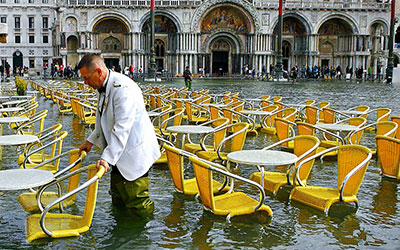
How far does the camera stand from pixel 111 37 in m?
46.0

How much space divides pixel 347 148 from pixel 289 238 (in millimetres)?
1346

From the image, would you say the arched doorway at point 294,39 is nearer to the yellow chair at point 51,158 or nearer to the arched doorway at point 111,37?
the arched doorway at point 111,37

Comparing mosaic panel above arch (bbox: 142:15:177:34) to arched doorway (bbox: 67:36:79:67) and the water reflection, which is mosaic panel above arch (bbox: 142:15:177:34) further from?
the water reflection

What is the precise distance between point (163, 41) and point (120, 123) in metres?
43.9

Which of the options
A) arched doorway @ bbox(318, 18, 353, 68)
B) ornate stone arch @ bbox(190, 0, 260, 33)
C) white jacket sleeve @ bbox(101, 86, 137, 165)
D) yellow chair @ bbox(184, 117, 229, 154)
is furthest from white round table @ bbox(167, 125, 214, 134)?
arched doorway @ bbox(318, 18, 353, 68)

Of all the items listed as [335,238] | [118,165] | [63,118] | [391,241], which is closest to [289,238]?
[335,238]

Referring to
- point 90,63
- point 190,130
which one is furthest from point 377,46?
point 90,63

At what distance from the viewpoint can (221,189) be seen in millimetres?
5430

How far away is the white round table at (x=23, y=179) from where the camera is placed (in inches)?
154

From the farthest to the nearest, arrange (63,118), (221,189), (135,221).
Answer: (63,118) → (221,189) → (135,221)

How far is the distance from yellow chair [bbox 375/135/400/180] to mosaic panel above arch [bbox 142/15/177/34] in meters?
41.2

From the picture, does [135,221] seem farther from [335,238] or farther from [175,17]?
[175,17]

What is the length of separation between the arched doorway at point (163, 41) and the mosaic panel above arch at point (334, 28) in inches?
638

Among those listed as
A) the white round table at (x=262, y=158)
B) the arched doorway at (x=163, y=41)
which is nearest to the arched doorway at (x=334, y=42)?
the arched doorway at (x=163, y=41)
